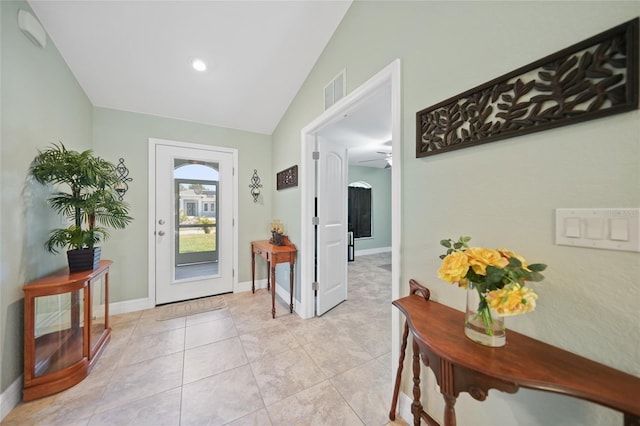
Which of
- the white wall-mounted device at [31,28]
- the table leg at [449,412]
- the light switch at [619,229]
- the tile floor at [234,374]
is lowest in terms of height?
the tile floor at [234,374]

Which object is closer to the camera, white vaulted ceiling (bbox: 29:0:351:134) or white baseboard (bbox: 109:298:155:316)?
white vaulted ceiling (bbox: 29:0:351:134)

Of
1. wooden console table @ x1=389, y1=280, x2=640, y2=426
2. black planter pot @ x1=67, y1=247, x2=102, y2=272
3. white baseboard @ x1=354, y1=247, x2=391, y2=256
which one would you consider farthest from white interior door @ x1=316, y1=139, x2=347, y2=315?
white baseboard @ x1=354, y1=247, x2=391, y2=256

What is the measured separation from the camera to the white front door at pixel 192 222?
288 cm

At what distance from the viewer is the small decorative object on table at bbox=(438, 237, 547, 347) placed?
2.33 feet

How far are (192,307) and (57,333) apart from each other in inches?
49.2

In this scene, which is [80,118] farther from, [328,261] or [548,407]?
[548,407]

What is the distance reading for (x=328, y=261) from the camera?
2732 mm

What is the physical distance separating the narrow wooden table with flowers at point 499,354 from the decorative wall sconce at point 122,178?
11.0ft

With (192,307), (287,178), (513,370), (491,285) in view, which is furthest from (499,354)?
(192,307)

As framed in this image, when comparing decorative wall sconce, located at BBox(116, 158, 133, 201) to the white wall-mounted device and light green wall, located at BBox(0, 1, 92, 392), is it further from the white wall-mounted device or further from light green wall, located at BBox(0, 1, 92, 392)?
the white wall-mounted device

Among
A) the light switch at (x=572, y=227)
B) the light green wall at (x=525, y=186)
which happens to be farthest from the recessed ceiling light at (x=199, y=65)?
the light switch at (x=572, y=227)

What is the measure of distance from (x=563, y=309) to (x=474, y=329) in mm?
311

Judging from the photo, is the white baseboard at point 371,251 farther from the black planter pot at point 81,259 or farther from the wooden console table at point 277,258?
the black planter pot at point 81,259

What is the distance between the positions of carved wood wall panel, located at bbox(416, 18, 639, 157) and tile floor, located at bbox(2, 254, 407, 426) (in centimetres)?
173
